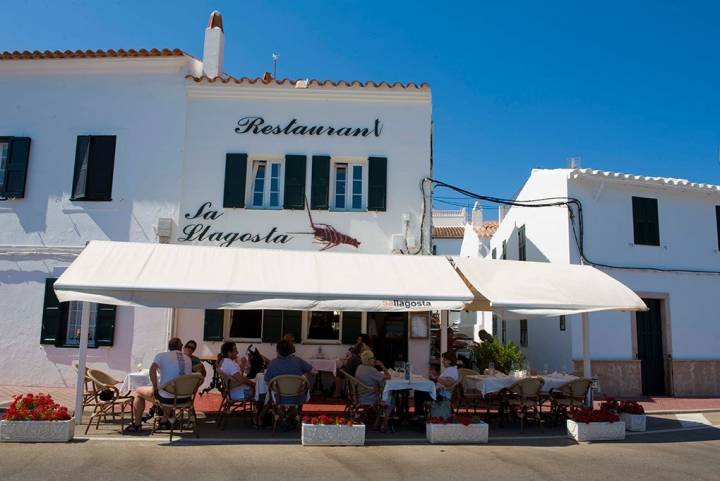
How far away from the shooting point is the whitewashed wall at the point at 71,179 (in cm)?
1215

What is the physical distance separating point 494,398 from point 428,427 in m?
2.10

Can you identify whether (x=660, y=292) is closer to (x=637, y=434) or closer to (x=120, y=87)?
(x=637, y=434)

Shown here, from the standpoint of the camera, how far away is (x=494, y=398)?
969 centimetres

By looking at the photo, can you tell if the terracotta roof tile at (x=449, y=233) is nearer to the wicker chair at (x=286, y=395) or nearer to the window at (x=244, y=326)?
the window at (x=244, y=326)

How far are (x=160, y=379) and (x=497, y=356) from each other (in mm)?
8640

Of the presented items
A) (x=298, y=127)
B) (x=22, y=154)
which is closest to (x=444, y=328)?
(x=298, y=127)

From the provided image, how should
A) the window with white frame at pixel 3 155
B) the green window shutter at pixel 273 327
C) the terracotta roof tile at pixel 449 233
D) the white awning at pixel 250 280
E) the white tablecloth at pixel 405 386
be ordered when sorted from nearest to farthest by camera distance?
the white awning at pixel 250 280
the white tablecloth at pixel 405 386
the green window shutter at pixel 273 327
the window with white frame at pixel 3 155
the terracotta roof tile at pixel 449 233

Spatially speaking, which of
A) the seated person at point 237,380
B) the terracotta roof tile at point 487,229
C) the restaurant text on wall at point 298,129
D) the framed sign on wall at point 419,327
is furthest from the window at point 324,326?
the terracotta roof tile at point 487,229

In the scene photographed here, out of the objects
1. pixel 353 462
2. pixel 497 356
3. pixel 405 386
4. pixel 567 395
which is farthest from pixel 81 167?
pixel 567 395

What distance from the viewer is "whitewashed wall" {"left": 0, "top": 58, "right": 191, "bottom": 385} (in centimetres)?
1215

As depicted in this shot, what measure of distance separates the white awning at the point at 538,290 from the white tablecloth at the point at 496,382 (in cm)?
106

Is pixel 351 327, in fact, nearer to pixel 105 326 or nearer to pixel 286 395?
pixel 286 395

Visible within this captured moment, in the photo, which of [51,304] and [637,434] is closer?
[637,434]

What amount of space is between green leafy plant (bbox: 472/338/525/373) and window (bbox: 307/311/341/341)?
162 inches
